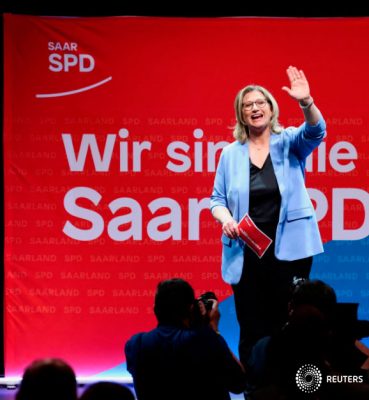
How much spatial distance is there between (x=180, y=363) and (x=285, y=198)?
1.23 m

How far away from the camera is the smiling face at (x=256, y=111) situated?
4027mm

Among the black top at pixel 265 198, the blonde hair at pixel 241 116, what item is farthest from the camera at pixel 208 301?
the blonde hair at pixel 241 116

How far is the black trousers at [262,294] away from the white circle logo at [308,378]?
1.19 metres

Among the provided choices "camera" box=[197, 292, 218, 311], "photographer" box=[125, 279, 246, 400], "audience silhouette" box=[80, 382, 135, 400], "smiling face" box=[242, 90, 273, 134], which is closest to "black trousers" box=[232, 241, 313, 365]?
"camera" box=[197, 292, 218, 311]

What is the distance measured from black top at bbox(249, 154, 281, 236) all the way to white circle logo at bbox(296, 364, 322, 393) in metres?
1.33

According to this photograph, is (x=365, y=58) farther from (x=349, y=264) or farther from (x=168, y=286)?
(x=168, y=286)

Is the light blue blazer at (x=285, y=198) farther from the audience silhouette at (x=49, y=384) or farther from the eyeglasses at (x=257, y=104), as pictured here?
the audience silhouette at (x=49, y=384)

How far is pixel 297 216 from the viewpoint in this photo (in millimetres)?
3973

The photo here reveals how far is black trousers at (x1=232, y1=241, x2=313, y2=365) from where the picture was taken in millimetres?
3906

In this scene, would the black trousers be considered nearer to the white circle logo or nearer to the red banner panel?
the white circle logo
